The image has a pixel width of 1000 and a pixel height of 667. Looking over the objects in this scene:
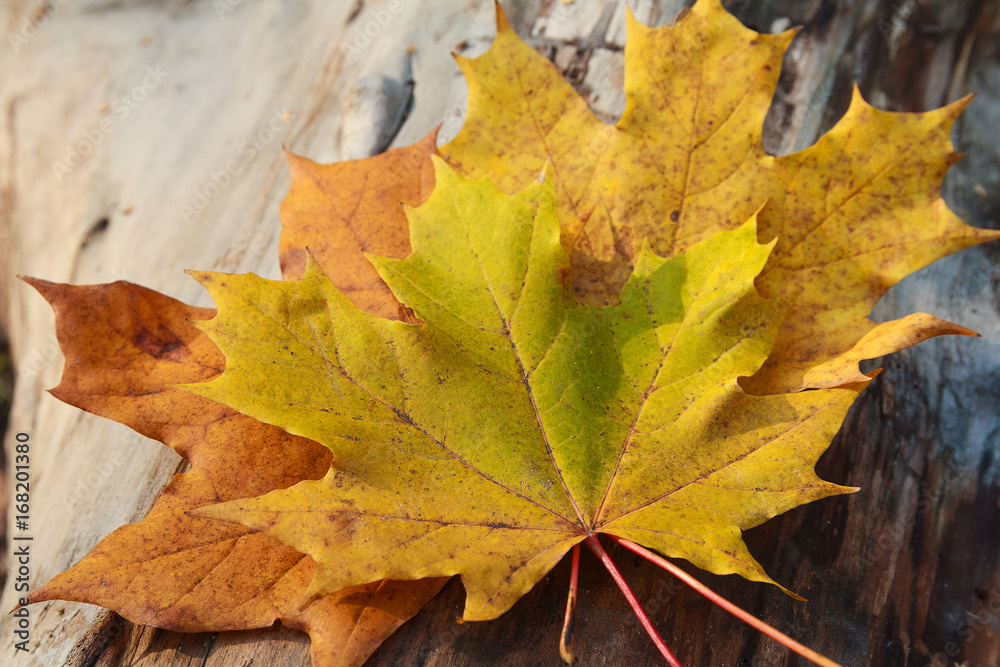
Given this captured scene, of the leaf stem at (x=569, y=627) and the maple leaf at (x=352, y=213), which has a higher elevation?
the maple leaf at (x=352, y=213)

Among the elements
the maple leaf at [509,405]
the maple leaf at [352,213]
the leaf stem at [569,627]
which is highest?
the maple leaf at [352,213]

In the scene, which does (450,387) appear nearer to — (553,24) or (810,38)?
(553,24)

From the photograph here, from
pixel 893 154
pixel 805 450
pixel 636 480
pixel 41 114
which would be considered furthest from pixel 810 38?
pixel 41 114

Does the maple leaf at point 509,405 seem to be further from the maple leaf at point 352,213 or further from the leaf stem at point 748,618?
the maple leaf at point 352,213

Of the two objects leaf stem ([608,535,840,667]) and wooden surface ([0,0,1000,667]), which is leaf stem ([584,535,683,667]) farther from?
wooden surface ([0,0,1000,667])

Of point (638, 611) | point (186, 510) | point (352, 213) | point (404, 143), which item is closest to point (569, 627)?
point (638, 611)

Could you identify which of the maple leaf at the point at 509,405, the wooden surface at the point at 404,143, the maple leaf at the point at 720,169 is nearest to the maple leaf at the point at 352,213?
the maple leaf at the point at 720,169
